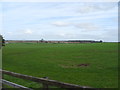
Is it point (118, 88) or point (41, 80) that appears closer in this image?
point (41, 80)

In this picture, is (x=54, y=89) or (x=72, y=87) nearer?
(x=72, y=87)

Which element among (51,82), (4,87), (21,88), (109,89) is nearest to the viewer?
(51,82)

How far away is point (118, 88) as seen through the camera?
10.9 meters

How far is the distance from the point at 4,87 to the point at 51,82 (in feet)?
13.1

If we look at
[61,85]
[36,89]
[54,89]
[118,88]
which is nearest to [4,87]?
[36,89]

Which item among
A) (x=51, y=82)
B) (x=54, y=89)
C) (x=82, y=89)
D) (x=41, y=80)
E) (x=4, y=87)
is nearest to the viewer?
(x=82, y=89)

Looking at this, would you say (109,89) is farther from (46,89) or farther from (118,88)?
(46,89)

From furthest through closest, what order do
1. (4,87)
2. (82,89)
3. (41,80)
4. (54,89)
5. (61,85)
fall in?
(4,87) → (54,89) → (41,80) → (61,85) → (82,89)

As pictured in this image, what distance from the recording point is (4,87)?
9727mm

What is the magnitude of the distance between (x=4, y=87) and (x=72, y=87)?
16.1 feet

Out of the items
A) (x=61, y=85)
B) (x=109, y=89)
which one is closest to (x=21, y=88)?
(x=61, y=85)

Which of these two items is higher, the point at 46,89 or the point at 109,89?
the point at 46,89

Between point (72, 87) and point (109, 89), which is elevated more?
point (72, 87)

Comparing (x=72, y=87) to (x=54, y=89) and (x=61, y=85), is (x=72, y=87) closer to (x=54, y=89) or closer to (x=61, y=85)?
(x=61, y=85)
